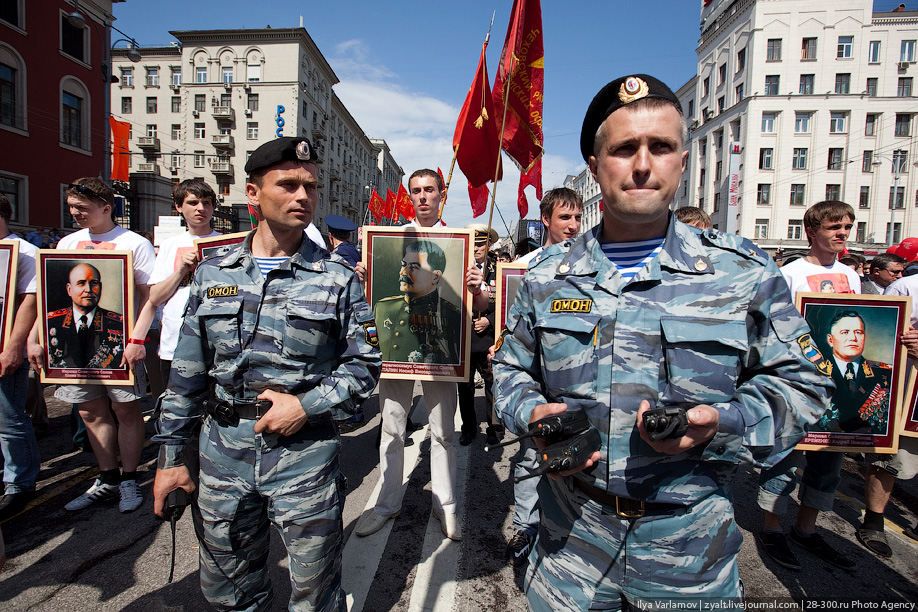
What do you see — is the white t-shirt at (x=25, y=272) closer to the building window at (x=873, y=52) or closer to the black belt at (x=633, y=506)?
the black belt at (x=633, y=506)

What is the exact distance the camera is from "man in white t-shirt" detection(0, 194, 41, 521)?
3465 millimetres

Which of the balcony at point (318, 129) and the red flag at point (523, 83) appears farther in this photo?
the balcony at point (318, 129)

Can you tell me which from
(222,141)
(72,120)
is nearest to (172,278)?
(72,120)

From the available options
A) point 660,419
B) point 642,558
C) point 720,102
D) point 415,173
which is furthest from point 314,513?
point 720,102

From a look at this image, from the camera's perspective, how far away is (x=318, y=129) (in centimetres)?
4906

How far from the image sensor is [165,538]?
10.6 ft

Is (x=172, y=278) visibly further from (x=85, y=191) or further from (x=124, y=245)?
(x=85, y=191)

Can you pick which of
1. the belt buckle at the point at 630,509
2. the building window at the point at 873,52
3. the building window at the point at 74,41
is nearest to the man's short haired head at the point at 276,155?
the belt buckle at the point at 630,509

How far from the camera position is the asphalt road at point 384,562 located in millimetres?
2688

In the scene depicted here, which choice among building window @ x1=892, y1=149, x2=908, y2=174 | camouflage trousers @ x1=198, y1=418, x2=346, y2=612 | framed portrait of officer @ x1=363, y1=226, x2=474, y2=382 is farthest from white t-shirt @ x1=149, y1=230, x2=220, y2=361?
building window @ x1=892, y1=149, x2=908, y2=174

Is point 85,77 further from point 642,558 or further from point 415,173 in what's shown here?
point 642,558

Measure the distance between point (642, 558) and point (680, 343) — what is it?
696 mm

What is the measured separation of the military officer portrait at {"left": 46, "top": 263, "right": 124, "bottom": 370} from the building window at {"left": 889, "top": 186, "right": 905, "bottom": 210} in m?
50.5

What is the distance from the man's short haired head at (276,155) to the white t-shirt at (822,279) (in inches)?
140
